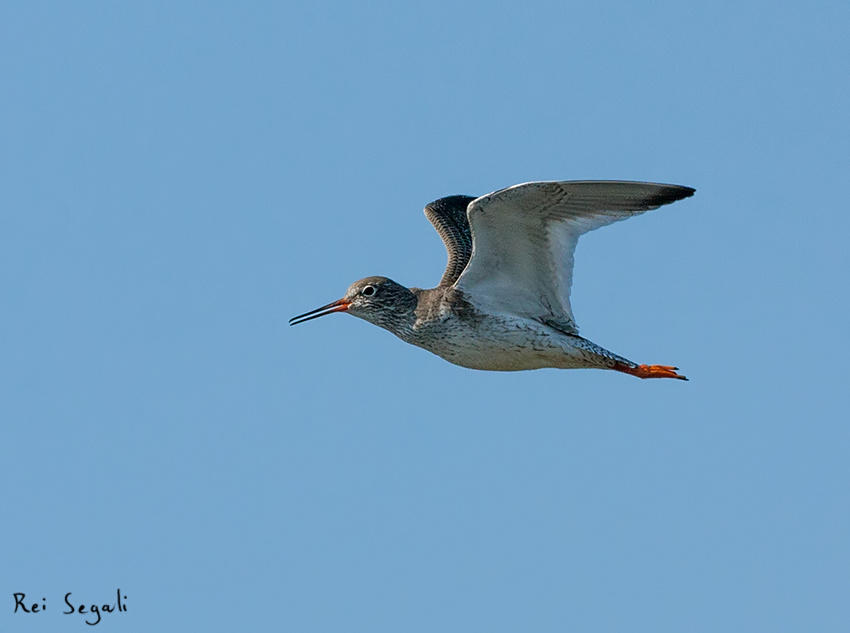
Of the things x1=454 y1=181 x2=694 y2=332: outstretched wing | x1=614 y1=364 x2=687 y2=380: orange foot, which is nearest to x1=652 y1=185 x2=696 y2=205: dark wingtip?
x1=454 y1=181 x2=694 y2=332: outstretched wing

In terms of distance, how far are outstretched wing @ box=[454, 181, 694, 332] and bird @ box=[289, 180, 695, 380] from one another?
0.04 ft

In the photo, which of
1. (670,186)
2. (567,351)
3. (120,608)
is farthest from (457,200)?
(120,608)

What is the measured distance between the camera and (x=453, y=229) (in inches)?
672

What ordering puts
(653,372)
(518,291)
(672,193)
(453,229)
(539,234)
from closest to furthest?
(672,193) < (539,234) < (518,291) < (653,372) < (453,229)

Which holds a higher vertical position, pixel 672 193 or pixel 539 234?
pixel 539 234

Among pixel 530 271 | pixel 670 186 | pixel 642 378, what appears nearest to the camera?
pixel 670 186

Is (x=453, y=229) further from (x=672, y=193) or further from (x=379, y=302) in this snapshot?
(x=672, y=193)

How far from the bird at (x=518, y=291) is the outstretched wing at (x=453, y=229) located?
0.63 m

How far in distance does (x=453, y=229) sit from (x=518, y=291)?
340 centimetres

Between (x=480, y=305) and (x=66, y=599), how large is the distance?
582 centimetres

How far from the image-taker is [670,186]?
40.8 feet

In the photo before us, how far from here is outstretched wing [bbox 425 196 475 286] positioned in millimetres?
15695

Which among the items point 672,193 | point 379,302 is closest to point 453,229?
point 379,302

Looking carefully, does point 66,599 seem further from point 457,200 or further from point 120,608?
point 457,200
